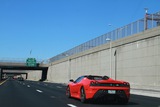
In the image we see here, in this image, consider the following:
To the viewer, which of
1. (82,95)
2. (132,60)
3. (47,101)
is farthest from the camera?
(132,60)

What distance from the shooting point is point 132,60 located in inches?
1561

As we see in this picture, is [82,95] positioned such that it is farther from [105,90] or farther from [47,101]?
[47,101]

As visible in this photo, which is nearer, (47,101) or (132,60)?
(47,101)

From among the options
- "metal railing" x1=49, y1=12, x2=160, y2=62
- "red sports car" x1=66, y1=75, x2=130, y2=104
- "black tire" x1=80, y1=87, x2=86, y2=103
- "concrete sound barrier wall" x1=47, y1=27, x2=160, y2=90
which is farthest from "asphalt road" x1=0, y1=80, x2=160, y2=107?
"metal railing" x1=49, y1=12, x2=160, y2=62

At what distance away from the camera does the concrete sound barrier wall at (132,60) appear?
33.9 metres

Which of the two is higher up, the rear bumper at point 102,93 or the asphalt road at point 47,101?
the rear bumper at point 102,93

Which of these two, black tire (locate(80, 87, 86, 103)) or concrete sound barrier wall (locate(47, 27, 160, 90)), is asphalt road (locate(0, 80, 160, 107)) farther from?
concrete sound barrier wall (locate(47, 27, 160, 90))

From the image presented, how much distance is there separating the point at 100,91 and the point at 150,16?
1045 inches

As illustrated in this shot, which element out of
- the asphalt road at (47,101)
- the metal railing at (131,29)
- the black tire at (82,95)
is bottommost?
the asphalt road at (47,101)

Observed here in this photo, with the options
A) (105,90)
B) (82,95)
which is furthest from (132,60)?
(105,90)

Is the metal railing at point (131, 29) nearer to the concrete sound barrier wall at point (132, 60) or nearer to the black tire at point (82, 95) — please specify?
the concrete sound barrier wall at point (132, 60)

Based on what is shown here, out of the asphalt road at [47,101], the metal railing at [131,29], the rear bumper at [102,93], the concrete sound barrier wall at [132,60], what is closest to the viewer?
the asphalt road at [47,101]

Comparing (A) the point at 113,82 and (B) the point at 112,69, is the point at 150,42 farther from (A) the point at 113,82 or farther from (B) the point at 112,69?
(A) the point at 113,82

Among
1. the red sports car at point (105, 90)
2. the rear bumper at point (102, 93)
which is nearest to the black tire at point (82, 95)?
the red sports car at point (105, 90)
